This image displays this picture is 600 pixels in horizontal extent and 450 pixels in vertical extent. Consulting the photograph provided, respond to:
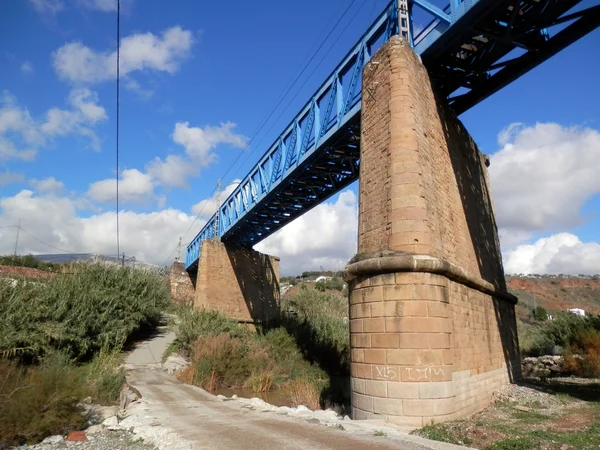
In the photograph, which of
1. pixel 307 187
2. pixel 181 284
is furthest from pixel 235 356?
pixel 181 284

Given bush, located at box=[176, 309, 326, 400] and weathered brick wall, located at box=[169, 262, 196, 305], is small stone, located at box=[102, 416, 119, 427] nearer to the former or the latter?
bush, located at box=[176, 309, 326, 400]

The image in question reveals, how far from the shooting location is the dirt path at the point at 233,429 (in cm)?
484

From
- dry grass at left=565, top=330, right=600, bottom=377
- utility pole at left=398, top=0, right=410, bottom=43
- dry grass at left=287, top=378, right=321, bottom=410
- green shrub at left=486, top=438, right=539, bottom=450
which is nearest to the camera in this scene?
green shrub at left=486, top=438, right=539, bottom=450

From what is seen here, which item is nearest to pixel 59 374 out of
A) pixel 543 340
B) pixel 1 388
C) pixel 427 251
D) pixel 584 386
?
pixel 1 388

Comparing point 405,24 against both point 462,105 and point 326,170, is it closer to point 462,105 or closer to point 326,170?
point 462,105

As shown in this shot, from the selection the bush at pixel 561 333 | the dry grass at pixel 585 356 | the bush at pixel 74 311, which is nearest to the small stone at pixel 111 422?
the bush at pixel 74 311

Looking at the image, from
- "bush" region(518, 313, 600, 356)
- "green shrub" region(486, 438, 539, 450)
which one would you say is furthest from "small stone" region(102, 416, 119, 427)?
"bush" region(518, 313, 600, 356)

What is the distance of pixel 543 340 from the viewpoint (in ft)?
68.2

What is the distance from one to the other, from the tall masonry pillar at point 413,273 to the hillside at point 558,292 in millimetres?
49195

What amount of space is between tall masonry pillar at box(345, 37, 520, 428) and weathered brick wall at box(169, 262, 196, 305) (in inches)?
1014

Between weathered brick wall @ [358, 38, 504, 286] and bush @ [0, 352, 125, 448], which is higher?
weathered brick wall @ [358, 38, 504, 286]

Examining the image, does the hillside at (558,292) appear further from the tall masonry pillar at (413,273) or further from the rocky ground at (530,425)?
the tall masonry pillar at (413,273)

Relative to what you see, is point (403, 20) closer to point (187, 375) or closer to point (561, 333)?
point (187, 375)

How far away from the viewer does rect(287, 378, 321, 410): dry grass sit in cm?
1155
